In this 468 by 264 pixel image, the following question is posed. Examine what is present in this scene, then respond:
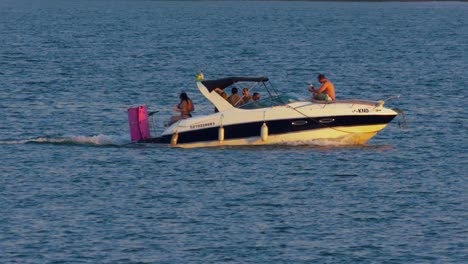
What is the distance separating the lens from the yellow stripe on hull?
42891 mm

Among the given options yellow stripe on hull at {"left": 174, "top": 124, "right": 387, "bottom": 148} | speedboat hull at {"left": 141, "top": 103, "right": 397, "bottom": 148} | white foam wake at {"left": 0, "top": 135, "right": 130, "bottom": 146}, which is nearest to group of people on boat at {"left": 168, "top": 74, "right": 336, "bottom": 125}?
speedboat hull at {"left": 141, "top": 103, "right": 397, "bottom": 148}

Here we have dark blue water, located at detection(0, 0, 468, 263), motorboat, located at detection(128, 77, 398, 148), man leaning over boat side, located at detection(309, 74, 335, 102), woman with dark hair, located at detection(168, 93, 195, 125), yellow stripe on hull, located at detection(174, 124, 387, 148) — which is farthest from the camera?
woman with dark hair, located at detection(168, 93, 195, 125)

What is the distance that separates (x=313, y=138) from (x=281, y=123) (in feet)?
4.11

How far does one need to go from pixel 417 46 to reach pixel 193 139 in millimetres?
70950

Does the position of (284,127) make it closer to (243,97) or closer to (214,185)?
(243,97)

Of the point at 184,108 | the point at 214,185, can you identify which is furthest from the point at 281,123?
the point at 214,185

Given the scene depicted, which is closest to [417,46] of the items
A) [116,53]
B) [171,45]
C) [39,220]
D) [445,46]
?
[445,46]

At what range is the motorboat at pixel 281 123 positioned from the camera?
139ft

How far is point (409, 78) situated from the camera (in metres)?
75.2

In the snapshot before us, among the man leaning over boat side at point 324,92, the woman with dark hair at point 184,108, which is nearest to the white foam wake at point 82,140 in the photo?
the woman with dark hair at point 184,108

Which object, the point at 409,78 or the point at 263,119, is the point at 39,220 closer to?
the point at 263,119

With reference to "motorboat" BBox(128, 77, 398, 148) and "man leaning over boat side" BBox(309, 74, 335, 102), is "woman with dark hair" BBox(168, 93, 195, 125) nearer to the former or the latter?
"motorboat" BBox(128, 77, 398, 148)

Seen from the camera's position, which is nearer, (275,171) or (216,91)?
(275,171)

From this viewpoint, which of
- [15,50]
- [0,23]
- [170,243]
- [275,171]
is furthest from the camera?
[0,23]
